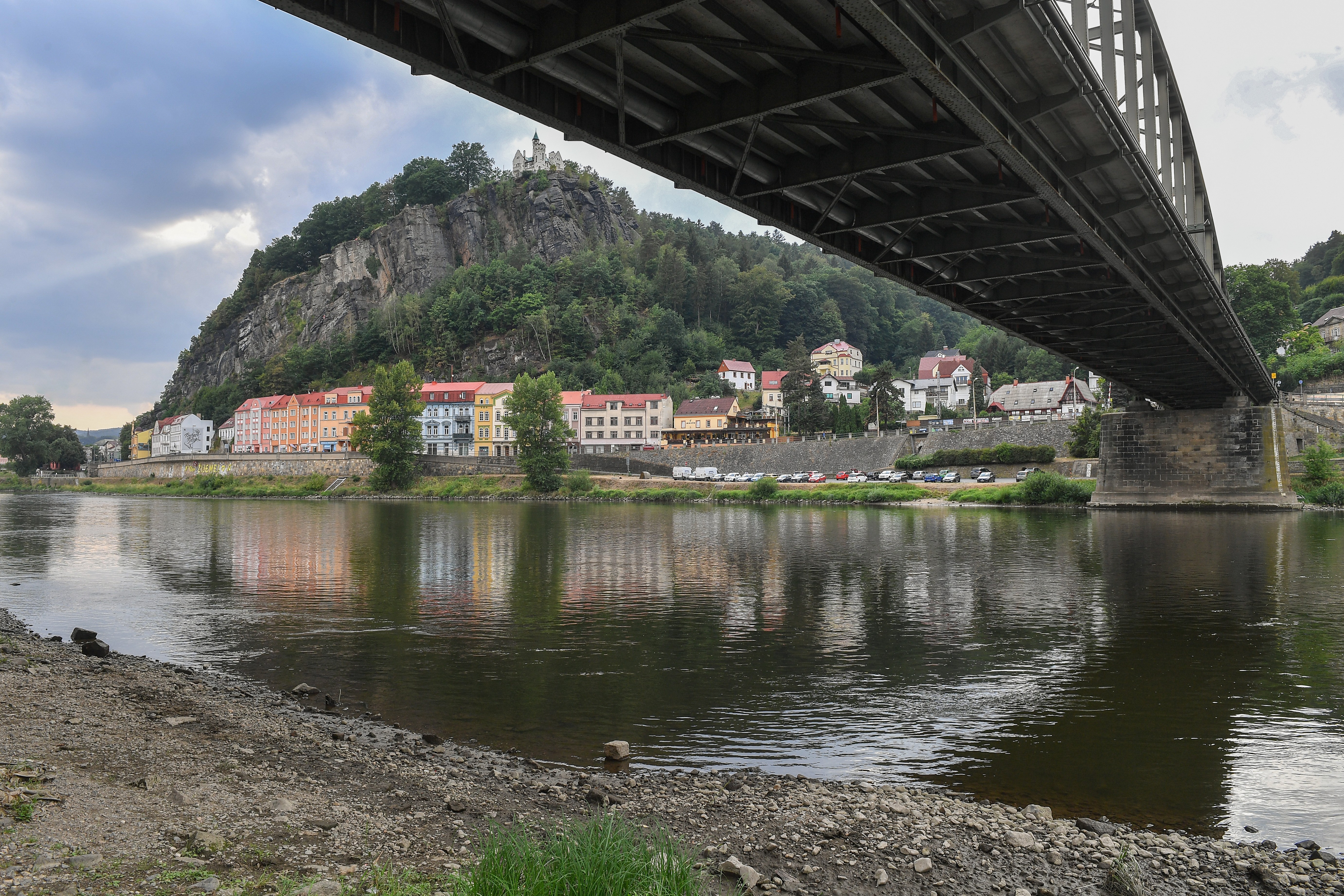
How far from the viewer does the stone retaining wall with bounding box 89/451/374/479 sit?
113 metres

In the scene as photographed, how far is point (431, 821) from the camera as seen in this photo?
27.0ft

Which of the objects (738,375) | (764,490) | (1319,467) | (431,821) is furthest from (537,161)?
(431,821)

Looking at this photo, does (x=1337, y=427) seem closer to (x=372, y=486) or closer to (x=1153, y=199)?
(x=1153, y=199)

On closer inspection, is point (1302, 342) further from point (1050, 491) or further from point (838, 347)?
point (838, 347)

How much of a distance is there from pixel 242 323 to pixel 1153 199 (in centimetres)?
20877

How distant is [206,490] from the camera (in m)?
113

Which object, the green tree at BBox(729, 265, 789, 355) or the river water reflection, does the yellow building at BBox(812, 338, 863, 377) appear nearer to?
the green tree at BBox(729, 265, 789, 355)

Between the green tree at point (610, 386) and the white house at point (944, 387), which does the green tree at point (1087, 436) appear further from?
the green tree at point (610, 386)

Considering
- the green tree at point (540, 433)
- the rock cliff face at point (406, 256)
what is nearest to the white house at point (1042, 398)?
the green tree at point (540, 433)

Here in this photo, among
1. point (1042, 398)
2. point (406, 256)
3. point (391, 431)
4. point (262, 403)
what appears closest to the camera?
point (391, 431)

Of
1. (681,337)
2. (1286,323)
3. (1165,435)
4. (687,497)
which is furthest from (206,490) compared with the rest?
(1286,323)

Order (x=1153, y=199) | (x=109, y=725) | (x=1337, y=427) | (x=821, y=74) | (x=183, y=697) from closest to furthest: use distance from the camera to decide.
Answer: (x=109, y=725)
(x=821, y=74)
(x=183, y=697)
(x=1153, y=199)
(x=1337, y=427)

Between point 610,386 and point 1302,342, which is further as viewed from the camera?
point 610,386

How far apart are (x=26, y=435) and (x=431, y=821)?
179m
